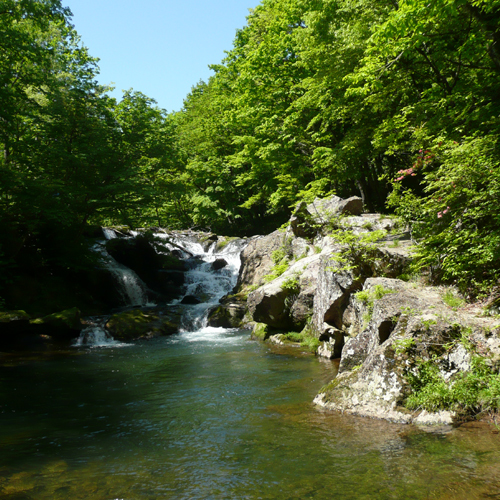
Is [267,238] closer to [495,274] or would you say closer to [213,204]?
[213,204]

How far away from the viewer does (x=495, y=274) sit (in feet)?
21.7

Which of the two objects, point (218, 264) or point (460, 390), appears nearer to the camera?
point (460, 390)

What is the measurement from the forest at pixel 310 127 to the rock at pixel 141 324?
3911 mm

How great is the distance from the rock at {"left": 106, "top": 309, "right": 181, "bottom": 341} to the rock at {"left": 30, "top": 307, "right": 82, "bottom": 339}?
4.47 ft

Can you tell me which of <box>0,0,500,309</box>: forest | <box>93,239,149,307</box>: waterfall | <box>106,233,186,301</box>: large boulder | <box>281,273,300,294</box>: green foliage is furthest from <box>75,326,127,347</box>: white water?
<box>106,233,186,301</box>: large boulder

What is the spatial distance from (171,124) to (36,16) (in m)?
8.20

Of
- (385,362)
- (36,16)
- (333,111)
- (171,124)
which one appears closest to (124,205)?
(171,124)

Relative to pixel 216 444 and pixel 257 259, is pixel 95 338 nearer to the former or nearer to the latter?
pixel 257 259

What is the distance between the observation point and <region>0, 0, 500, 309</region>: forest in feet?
23.9

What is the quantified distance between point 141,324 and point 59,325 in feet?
10.5

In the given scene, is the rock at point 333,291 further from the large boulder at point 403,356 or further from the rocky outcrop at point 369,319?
the large boulder at point 403,356

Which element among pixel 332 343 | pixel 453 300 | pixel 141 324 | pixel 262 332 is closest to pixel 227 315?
pixel 141 324

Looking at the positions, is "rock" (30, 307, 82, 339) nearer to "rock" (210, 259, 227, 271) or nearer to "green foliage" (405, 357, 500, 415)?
"rock" (210, 259, 227, 271)

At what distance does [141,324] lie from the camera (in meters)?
16.8
